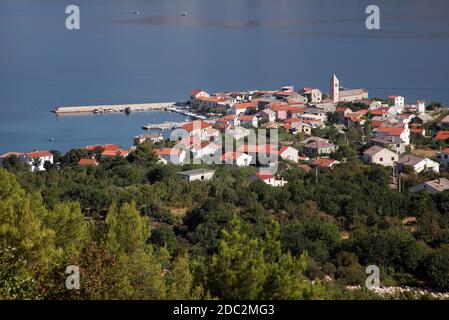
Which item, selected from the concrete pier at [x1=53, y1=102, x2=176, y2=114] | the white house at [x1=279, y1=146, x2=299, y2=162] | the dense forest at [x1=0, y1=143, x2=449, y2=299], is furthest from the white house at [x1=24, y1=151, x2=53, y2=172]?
the concrete pier at [x1=53, y1=102, x2=176, y2=114]

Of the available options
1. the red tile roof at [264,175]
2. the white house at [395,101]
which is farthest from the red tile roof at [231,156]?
the white house at [395,101]

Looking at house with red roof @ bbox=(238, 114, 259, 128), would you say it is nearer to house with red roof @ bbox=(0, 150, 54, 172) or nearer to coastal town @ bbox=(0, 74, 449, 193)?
coastal town @ bbox=(0, 74, 449, 193)

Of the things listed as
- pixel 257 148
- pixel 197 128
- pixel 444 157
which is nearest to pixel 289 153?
pixel 257 148

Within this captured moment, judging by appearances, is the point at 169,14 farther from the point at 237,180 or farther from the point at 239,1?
the point at 237,180

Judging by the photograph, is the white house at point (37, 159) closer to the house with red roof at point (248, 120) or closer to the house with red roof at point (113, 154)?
the house with red roof at point (113, 154)

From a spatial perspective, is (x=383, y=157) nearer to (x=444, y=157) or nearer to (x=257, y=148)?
(x=444, y=157)

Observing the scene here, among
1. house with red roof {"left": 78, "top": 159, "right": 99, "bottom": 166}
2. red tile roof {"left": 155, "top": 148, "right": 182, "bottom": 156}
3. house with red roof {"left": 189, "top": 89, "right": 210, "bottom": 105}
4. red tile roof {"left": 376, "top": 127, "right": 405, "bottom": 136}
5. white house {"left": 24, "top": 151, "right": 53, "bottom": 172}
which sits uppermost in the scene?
house with red roof {"left": 189, "top": 89, "right": 210, "bottom": 105}
